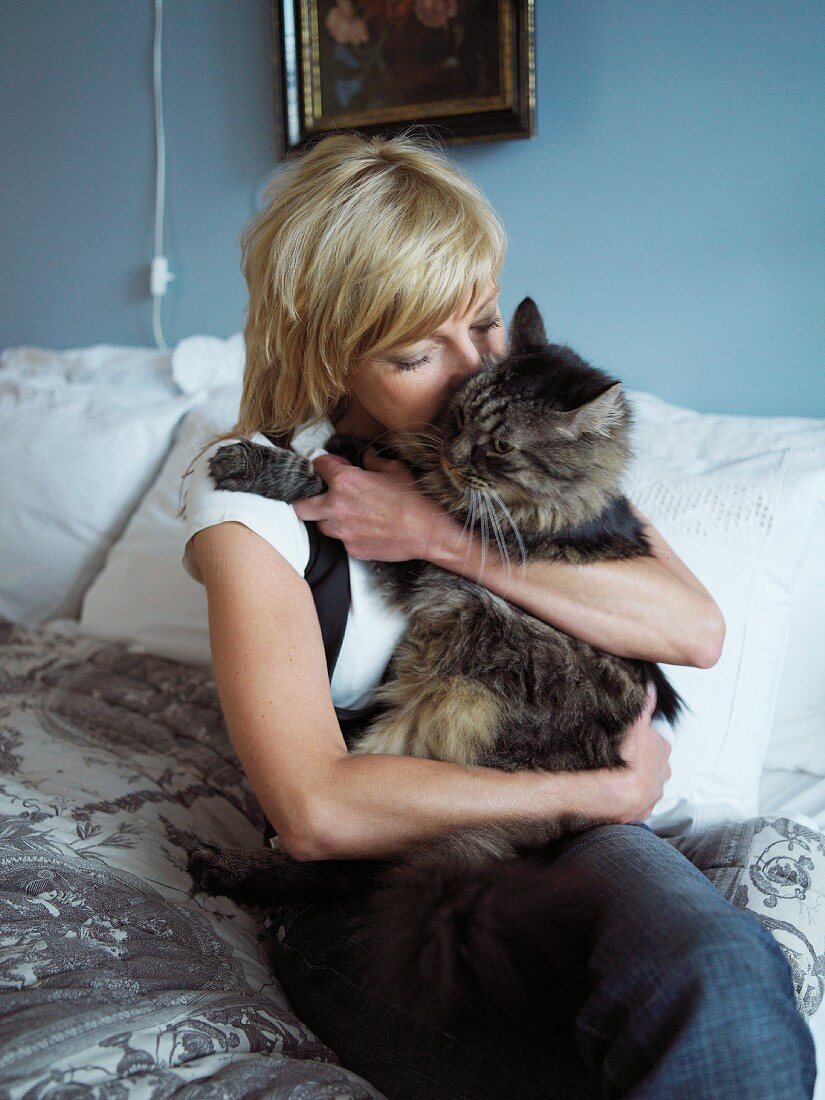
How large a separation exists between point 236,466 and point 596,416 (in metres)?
0.55

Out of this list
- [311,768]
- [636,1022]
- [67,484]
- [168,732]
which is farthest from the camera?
[67,484]

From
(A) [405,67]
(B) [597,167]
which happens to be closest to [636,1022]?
(B) [597,167]

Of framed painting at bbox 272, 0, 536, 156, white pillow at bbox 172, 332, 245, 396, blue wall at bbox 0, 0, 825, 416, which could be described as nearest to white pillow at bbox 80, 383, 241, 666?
white pillow at bbox 172, 332, 245, 396

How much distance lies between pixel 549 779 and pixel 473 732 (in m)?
0.13

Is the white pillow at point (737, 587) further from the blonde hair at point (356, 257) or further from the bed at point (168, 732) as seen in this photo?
the blonde hair at point (356, 257)

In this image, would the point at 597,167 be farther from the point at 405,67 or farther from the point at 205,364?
the point at 205,364

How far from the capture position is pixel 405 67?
2.16 m

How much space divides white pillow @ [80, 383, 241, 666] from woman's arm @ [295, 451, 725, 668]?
818 mm

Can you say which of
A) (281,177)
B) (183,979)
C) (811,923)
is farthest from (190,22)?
(811,923)

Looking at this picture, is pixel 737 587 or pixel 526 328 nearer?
pixel 526 328

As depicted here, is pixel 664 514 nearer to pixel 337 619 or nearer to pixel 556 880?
pixel 337 619

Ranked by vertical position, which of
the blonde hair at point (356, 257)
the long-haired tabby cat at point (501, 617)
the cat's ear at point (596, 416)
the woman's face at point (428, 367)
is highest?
the blonde hair at point (356, 257)

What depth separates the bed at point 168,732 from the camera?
3.05ft

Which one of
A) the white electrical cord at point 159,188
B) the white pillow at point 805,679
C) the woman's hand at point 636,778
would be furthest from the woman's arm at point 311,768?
the white electrical cord at point 159,188
